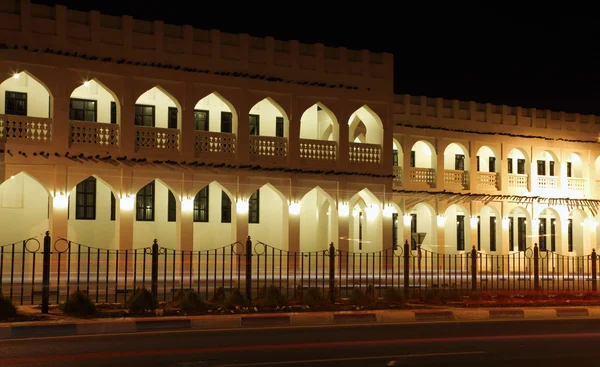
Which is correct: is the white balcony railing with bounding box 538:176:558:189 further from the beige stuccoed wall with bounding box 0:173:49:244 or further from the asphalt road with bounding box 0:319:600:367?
the asphalt road with bounding box 0:319:600:367

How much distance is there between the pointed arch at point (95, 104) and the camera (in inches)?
1066

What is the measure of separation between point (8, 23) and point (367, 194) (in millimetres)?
13255

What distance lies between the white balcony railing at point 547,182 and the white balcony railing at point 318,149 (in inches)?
460

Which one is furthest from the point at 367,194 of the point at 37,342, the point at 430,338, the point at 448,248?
the point at 37,342

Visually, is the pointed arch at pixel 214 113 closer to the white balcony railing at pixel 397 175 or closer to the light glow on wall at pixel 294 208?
the light glow on wall at pixel 294 208

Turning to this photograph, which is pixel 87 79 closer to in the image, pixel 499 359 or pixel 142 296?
pixel 142 296

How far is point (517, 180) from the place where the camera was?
1428 inches

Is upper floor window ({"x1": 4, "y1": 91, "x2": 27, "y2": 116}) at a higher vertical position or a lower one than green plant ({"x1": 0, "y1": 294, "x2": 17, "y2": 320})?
higher

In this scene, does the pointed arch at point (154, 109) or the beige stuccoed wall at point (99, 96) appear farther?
the pointed arch at point (154, 109)

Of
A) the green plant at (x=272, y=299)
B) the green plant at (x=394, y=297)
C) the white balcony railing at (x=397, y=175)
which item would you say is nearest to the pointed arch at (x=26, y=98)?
the green plant at (x=272, y=299)

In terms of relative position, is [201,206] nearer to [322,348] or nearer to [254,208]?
[254,208]

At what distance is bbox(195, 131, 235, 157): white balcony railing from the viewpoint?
2739 cm

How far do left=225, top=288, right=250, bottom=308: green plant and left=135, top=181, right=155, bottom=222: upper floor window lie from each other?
11399 mm

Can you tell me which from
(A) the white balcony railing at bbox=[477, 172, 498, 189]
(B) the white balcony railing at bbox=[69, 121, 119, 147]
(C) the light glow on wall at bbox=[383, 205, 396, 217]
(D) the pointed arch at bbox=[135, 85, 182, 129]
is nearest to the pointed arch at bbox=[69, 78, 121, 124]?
(D) the pointed arch at bbox=[135, 85, 182, 129]
